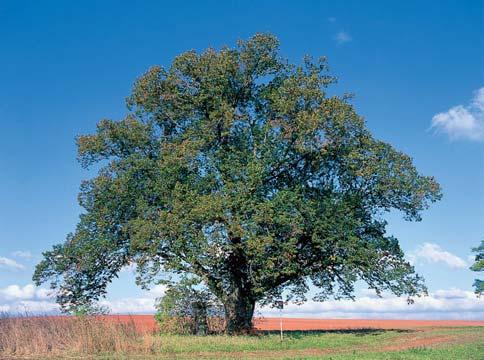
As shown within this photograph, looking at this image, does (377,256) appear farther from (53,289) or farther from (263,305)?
(53,289)

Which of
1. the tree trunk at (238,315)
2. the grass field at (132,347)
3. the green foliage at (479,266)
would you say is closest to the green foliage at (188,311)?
the tree trunk at (238,315)

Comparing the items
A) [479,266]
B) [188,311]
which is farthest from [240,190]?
[479,266]

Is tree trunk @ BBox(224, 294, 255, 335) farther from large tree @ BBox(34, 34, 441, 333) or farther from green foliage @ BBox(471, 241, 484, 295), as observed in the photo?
green foliage @ BBox(471, 241, 484, 295)

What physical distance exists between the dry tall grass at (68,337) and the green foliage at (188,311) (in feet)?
19.8

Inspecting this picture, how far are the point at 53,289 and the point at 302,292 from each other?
14.6 m

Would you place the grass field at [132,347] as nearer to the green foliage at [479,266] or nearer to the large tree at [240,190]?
the large tree at [240,190]

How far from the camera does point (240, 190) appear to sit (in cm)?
3000

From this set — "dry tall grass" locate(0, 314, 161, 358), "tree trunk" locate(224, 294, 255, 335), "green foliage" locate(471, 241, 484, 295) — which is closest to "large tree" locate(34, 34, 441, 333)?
"tree trunk" locate(224, 294, 255, 335)

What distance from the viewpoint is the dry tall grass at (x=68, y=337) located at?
22016 millimetres

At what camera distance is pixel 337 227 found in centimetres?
3167

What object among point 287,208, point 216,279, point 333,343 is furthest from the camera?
point 216,279

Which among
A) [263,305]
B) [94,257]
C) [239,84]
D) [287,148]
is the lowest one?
[263,305]

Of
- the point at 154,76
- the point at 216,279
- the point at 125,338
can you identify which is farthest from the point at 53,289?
the point at 154,76

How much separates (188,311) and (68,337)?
9.48 metres
